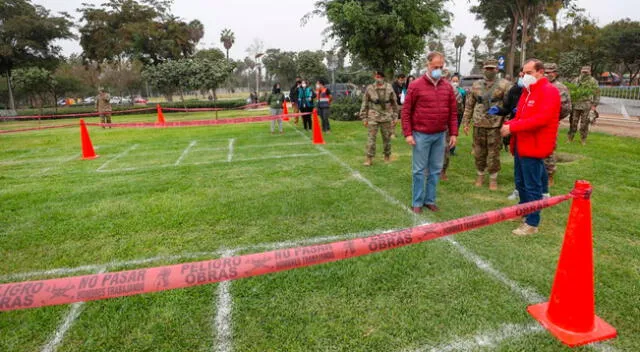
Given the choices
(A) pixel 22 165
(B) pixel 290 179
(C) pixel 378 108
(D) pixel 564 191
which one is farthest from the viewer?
(A) pixel 22 165

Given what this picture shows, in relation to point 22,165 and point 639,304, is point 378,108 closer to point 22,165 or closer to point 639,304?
point 639,304

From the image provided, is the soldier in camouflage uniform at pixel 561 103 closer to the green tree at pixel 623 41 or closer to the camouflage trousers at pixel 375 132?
the camouflage trousers at pixel 375 132

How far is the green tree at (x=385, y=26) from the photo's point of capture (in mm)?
13953

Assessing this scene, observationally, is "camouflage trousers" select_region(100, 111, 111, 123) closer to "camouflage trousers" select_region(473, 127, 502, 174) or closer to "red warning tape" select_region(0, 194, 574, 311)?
"camouflage trousers" select_region(473, 127, 502, 174)

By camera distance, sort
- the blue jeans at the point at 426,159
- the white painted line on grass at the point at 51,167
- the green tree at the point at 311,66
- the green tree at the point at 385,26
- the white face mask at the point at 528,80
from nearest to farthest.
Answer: the white face mask at the point at 528,80
the blue jeans at the point at 426,159
the white painted line on grass at the point at 51,167
the green tree at the point at 385,26
the green tree at the point at 311,66

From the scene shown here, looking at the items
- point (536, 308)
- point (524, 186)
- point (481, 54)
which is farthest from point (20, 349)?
point (481, 54)

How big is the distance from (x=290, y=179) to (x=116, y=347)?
4582 millimetres

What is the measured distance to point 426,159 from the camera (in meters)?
4.98

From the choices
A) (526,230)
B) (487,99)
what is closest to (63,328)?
(526,230)

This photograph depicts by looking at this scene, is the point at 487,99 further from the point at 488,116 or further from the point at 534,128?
the point at 534,128

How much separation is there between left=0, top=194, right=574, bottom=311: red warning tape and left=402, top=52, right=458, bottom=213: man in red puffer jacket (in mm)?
2853

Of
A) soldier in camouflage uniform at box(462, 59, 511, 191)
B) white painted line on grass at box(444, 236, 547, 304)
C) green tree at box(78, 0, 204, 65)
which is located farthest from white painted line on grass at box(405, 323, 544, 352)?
green tree at box(78, 0, 204, 65)

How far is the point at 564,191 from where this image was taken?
18.9ft

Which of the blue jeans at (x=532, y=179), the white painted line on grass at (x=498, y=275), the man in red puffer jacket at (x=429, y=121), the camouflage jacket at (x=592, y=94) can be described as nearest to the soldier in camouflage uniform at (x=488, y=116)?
the man in red puffer jacket at (x=429, y=121)
